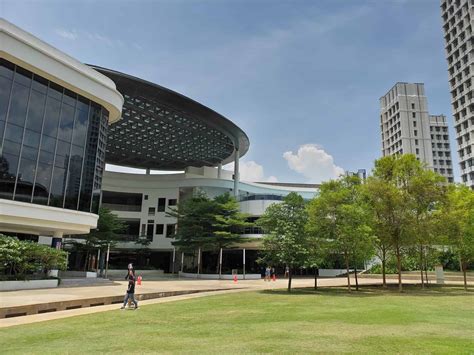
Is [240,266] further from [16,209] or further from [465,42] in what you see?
[465,42]

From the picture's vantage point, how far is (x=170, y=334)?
9695 mm

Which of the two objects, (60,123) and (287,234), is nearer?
(287,234)

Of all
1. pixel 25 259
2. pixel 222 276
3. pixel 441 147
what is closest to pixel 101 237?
pixel 222 276

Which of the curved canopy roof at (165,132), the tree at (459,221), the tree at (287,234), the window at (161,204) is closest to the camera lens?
the tree at (287,234)

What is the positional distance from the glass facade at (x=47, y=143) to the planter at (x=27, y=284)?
4783 millimetres

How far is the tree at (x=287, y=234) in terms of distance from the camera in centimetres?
2419

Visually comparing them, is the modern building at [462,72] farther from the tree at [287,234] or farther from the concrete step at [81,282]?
the concrete step at [81,282]

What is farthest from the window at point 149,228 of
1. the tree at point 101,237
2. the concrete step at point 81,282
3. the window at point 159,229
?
the concrete step at point 81,282

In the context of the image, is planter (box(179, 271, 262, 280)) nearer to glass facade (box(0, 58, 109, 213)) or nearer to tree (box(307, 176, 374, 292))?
glass facade (box(0, 58, 109, 213))

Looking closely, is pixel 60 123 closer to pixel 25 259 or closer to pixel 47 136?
pixel 47 136

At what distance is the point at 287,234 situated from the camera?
24.3m

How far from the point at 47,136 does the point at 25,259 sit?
7.86 meters

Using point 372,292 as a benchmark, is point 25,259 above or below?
above

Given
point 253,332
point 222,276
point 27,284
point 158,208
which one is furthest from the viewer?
point 158,208
